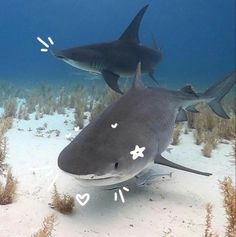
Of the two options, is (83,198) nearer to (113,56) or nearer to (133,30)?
(113,56)

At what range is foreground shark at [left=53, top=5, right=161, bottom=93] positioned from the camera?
782cm

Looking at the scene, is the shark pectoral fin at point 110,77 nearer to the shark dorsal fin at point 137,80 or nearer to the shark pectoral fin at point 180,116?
the shark pectoral fin at point 180,116

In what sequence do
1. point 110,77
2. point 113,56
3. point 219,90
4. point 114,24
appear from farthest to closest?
point 114,24
point 113,56
point 110,77
point 219,90

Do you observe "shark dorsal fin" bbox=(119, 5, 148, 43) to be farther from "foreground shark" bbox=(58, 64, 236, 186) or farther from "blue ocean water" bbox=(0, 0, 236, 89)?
"blue ocean water" bbox=(0, 0, 236, 89)

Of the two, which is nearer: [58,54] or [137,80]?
[137,80]

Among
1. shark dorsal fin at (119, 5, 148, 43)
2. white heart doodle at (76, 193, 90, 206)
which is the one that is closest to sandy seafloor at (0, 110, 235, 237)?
white heart doodle at (76, 193, 90, 206)

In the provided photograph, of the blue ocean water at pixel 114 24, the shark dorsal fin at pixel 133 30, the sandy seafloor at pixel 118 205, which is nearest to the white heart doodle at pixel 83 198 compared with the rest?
the sandy seafloor at pixel 118 205

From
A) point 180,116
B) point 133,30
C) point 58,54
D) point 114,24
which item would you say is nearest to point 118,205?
point 180,116

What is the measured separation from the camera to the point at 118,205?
15.1 feet

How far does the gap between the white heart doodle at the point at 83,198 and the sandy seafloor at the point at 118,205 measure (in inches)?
2.7

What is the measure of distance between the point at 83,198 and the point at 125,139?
1254 mm

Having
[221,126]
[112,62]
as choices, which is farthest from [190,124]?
[112,62]

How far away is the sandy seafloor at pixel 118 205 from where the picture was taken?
13.1 feet

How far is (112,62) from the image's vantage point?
830 cm
